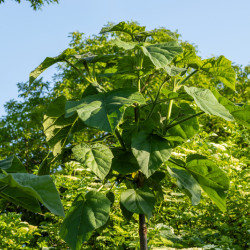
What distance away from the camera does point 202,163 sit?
4.02ft

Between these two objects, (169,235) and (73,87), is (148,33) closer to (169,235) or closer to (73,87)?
(169,235)

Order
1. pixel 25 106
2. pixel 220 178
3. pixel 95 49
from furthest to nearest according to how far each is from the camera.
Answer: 1. pixel 25 106
2. pixel 95 49
3. pixel 220 178

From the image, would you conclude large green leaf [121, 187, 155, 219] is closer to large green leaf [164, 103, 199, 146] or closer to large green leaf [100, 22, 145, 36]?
large green leaf [164, 103, 199, 146]

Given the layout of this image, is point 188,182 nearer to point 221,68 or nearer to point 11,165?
point 221,68

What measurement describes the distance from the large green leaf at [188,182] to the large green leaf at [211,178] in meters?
0.04

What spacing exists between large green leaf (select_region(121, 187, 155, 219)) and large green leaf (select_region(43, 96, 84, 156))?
326 millimetres

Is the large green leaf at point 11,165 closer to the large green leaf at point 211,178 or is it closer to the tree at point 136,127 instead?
the tree at point 136,127

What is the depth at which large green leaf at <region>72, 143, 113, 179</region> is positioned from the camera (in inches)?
39.4

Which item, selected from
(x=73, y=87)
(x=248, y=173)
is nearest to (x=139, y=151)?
(x=248, y=173)

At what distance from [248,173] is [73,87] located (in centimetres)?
647

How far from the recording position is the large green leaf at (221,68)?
4.18 feet

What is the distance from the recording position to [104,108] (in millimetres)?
969

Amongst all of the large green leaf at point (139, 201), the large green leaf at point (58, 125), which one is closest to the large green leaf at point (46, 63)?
the large green leaf at point (58, 125)

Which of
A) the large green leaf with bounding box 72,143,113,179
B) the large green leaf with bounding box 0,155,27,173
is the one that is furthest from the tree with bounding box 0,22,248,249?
the large green leaf with bounding box 0,155,27,173
